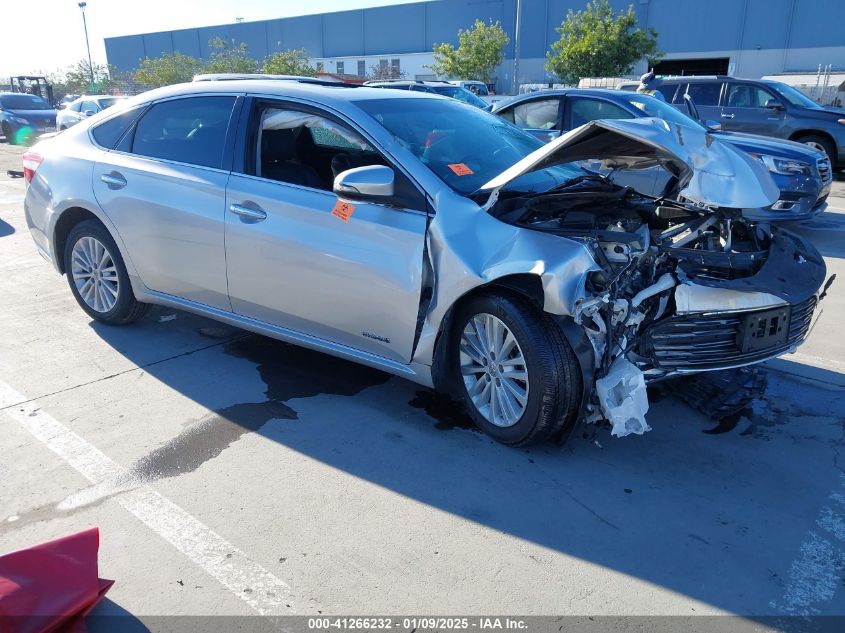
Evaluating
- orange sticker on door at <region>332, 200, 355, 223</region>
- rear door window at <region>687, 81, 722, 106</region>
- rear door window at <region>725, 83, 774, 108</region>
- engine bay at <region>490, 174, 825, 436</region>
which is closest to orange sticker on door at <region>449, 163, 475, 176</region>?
engine bay at <region>490, 174, 825, 436</region>

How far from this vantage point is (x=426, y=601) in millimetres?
2514

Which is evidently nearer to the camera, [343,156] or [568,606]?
[568,606]

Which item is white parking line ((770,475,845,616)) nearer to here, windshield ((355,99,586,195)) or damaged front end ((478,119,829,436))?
damaged front end ((478,119,829,436))

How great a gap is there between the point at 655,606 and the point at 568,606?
0.31 meters

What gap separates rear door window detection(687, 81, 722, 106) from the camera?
1272 cm

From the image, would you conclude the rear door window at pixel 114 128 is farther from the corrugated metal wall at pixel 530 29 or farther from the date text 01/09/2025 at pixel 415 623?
the corrugated metal wall at pixel 530 29

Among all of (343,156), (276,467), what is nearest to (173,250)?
(343,156)

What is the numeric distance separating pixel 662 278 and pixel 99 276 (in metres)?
3.97

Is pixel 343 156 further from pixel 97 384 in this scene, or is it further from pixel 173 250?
pixel 97 384

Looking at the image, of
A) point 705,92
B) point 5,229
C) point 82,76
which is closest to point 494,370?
point 5,229

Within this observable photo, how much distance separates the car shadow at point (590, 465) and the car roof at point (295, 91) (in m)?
1.69

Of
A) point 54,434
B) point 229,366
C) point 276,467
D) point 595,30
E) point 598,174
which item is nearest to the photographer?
point 276,467

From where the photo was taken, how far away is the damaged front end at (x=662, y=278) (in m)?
3.24

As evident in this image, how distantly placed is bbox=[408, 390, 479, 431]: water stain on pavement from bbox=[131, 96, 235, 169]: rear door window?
190cm
